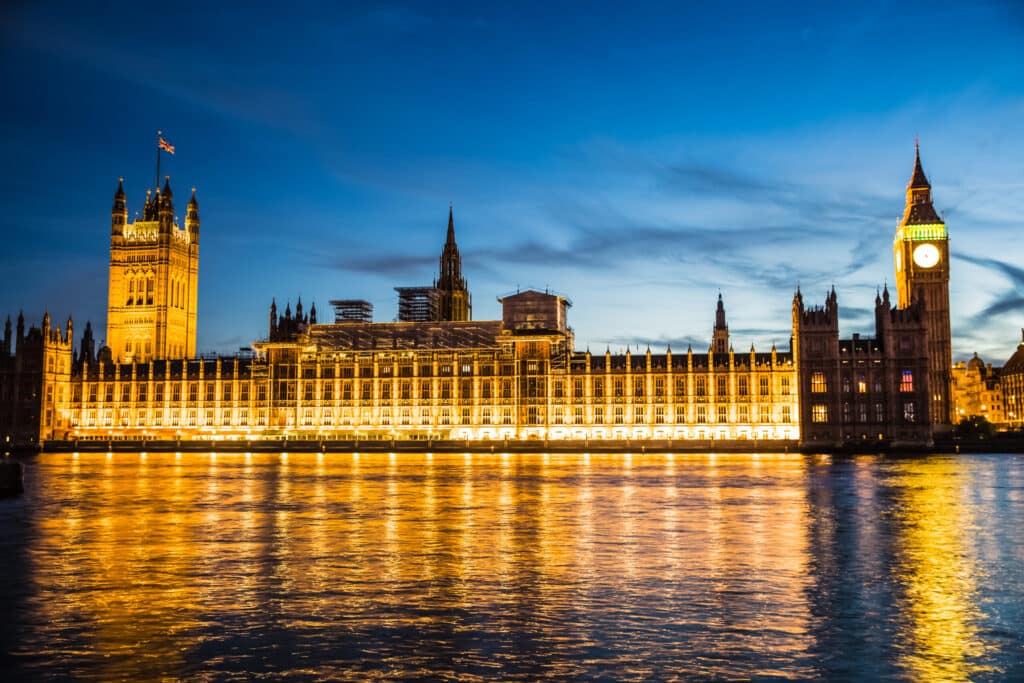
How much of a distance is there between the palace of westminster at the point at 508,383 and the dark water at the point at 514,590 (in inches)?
3525

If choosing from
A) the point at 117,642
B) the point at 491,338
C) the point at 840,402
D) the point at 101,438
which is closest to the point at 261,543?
the point at 117,642

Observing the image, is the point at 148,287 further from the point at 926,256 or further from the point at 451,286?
the point at 926,256

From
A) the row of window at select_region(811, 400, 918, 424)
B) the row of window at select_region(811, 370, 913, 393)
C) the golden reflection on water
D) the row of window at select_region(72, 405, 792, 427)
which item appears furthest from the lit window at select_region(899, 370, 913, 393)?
the golden reflection on water

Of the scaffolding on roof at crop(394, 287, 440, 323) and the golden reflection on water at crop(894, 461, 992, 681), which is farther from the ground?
the scaffolding on roof at crop(394, 287, 440, 323)

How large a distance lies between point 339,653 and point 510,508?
82.7ft

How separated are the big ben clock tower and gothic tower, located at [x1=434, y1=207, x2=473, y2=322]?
77.2 meters

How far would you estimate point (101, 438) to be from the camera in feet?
496

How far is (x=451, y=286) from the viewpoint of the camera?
183750 millimetres

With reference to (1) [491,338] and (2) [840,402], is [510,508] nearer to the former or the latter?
(2) [840,402]

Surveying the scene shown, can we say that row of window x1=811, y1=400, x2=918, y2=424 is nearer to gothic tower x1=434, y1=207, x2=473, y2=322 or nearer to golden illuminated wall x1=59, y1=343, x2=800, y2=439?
golden illuminated wall x1=59, y1=343, x2=800, y2=439

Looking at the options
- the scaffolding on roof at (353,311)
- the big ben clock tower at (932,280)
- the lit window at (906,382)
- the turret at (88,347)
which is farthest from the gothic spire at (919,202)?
the turret at (88,347)

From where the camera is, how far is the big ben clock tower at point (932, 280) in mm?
155375

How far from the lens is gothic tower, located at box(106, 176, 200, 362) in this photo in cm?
18412

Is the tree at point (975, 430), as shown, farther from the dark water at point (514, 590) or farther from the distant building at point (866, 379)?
the dark water at point (514, 590)
